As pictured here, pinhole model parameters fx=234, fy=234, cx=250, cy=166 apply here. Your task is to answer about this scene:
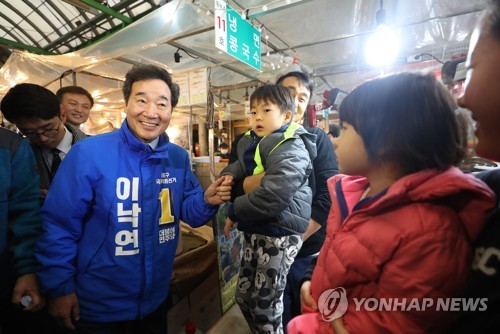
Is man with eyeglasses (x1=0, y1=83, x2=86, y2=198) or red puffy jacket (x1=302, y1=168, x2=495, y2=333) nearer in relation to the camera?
red puffy jacket (x1=302, y1=168, x2=495, y2=333)

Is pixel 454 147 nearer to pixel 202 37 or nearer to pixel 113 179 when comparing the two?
pixel 113 179

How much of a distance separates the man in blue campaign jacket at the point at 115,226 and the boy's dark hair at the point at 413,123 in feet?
4.36

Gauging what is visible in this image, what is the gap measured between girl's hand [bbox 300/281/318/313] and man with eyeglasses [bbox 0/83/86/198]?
7.60 ft

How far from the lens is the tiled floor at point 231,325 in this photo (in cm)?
265

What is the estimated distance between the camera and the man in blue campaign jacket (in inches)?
54.6

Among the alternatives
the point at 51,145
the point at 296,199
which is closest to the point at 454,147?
the point at 296,199

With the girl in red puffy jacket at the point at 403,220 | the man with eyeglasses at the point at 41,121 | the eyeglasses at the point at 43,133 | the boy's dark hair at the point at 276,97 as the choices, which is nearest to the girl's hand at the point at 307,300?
the girl in red puffy jacket at the point at 403,220

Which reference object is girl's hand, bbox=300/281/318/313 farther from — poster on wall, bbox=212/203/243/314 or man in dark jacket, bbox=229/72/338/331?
poster on wall, bbox=212/203/243/314

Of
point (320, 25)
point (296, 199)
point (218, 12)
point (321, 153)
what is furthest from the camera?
point (320, 25)

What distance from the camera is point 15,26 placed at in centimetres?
978

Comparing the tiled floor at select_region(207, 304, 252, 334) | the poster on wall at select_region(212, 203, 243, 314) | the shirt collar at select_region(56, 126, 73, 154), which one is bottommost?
the tiled floor at select_region(207, 304, 252, 334)

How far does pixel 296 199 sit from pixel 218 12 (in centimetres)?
316

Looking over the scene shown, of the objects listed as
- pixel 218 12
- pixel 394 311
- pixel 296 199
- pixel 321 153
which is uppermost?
pixel 218 12

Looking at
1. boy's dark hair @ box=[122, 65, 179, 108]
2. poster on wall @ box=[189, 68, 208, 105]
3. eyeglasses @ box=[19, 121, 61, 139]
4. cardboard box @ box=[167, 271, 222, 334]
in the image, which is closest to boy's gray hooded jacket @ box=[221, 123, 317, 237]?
boy's dark hair @ box=[122, 65, 179, 108]
